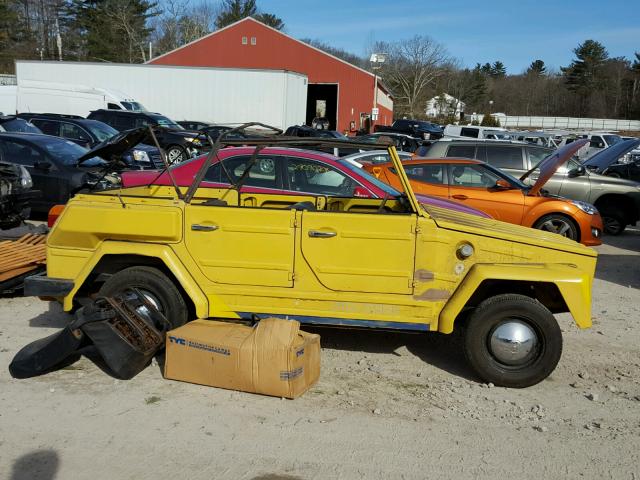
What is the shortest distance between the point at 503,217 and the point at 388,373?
572 centimetres

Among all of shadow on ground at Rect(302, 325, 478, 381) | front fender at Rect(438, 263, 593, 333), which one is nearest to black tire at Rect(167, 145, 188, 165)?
shadow on ground at Rect(302, 325, 478, 381)

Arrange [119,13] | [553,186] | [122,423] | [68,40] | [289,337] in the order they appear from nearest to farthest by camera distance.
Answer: [122,423], [289,337], [553,186], [119,13], [68,40]

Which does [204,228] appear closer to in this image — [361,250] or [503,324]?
[361,250]

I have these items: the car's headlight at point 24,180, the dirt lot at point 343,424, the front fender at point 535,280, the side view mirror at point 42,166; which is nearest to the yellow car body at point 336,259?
the front fender at point 535,280

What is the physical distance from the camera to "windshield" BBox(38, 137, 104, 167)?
11.6m

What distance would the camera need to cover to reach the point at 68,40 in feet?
233

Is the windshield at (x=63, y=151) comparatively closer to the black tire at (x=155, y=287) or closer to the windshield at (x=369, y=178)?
the windshield at (x=369, y=178)

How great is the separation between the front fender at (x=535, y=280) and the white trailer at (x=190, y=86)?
28.4 meters

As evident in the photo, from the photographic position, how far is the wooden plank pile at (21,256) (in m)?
6.82

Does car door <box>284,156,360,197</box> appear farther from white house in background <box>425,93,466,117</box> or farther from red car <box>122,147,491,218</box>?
white house in background <box>425,93,466,117</box>

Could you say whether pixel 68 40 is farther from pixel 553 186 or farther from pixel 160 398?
pixel 160 398

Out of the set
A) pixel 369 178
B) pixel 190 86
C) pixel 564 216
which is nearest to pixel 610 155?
pixel 564 216

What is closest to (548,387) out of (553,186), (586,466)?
(586,466)

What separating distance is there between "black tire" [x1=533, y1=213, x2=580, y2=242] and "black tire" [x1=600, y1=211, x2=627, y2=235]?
10.6ft
